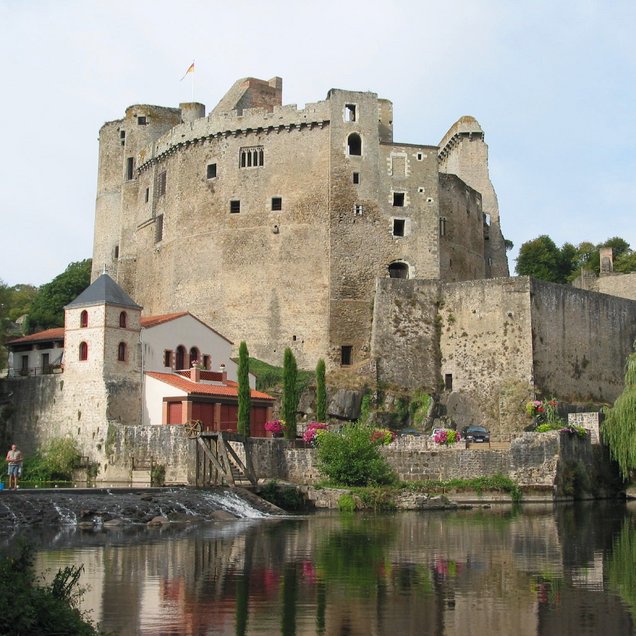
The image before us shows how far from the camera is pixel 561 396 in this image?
166 ft

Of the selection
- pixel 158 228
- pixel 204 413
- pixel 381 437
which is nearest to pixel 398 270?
pixel 158 228

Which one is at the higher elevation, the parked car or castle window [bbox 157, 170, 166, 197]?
castle window [bbox 157, 170, 166, 197]

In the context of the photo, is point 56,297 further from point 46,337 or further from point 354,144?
point 354,144

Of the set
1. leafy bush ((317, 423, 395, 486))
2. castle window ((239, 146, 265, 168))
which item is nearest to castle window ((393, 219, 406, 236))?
castle window ((239, 146, 265, 168))

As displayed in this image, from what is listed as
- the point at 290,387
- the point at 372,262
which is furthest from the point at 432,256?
the point at 290,387

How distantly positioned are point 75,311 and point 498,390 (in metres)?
21.0

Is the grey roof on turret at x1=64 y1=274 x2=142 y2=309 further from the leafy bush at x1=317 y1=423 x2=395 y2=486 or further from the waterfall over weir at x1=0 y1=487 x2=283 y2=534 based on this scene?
the waterfall over weir at x1=0 y1=487 x2=283 y2=534

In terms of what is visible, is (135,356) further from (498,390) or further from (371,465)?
(498,390)

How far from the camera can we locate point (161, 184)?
6400cm

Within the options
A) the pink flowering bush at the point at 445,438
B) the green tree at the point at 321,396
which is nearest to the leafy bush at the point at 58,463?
the green tree at the point at 321,396

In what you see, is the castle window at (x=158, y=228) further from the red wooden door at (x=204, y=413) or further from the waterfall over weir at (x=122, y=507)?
the waterfall over weir at (x=122, y=507)

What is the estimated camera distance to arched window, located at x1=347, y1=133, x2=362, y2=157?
56.9m

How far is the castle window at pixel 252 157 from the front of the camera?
192 feet

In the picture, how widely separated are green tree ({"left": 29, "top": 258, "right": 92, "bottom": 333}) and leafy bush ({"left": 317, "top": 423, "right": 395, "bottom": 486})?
3955 centimetres
